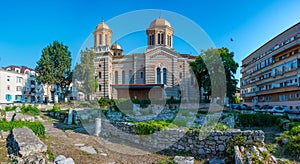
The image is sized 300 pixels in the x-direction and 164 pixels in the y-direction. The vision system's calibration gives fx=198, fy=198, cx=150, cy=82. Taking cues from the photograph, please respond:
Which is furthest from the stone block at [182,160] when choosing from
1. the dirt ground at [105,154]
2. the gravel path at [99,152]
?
the gravel path at [99,152]

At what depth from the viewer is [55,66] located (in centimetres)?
3619

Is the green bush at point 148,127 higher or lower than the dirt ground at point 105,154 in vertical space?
higher

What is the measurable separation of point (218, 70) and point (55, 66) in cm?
2850

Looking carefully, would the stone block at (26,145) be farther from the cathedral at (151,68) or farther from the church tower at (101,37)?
the church tower at (101,37)

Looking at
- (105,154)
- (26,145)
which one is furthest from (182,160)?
(26,145)

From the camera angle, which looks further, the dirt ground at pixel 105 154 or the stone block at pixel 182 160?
the dirt ground at pixel 105 154

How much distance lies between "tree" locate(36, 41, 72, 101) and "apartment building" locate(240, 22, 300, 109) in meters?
36.6

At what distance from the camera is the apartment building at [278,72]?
94.3 ft

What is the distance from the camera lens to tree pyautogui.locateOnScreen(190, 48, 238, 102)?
77.0 feet

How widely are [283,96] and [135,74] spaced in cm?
2547

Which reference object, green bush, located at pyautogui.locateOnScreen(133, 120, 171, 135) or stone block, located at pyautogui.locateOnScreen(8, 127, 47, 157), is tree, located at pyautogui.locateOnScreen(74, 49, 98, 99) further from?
stone block, located at pyautogui.locateOnScreen(8, 127, 47, 157)

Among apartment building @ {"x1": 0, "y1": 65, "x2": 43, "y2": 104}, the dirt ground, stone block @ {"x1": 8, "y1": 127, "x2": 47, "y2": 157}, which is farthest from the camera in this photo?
apartment building @ {"x1": 0, "y1": 65, "x2": 43, "y2": 104}

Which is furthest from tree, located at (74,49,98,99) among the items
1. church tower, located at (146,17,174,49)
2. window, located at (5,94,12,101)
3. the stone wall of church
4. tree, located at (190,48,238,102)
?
window, located at (5,94,12,101)

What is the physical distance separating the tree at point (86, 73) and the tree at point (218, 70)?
17.1 m
